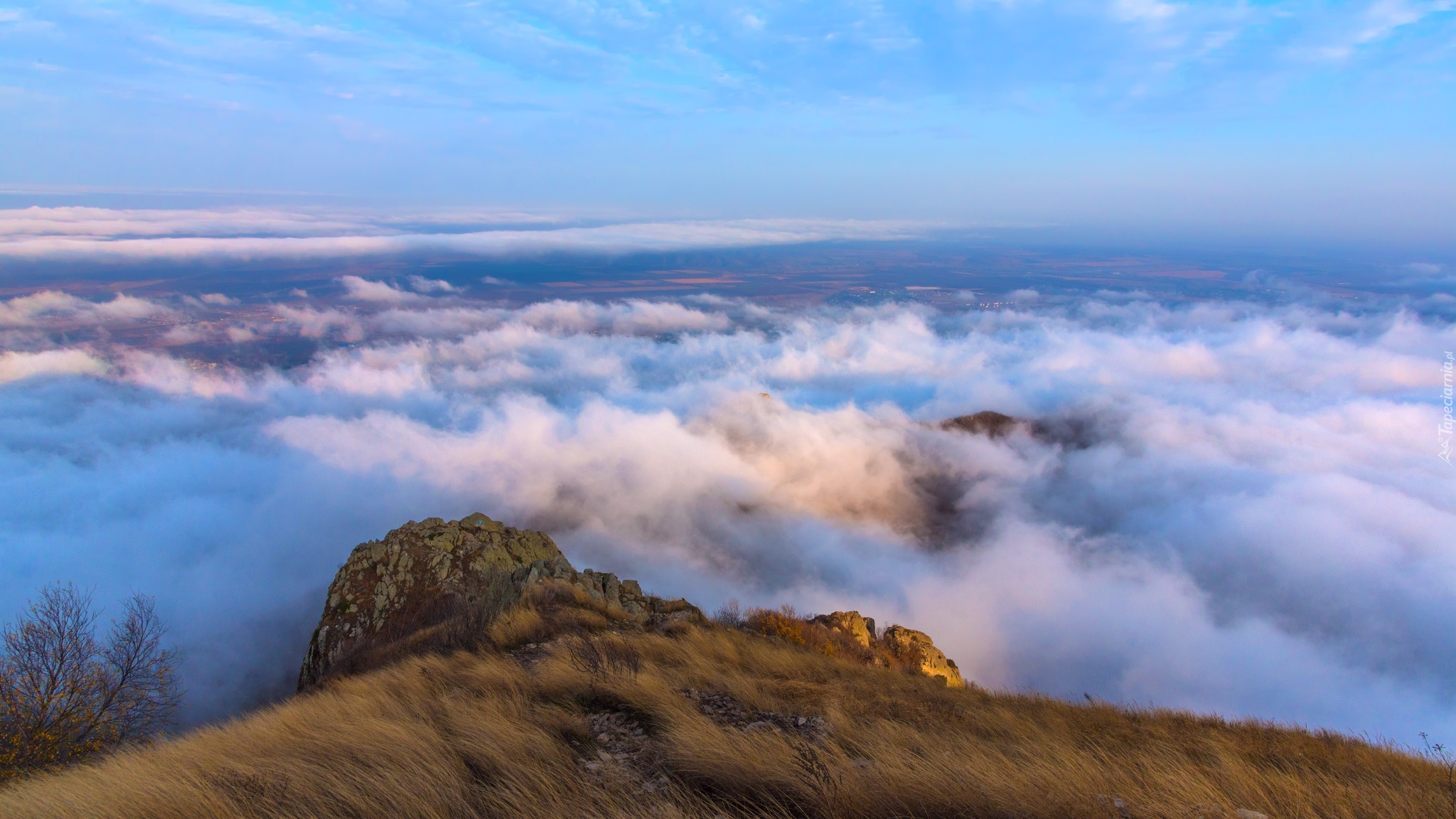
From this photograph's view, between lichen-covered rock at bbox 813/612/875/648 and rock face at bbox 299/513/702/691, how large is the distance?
5247 millimetres

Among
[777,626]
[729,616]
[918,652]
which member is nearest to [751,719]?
[777,626]

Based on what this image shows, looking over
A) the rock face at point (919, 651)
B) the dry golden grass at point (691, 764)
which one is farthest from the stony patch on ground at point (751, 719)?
the rock face at point (919, 651)

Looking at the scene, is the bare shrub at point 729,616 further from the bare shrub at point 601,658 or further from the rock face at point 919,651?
the bare shrub at point 601,658

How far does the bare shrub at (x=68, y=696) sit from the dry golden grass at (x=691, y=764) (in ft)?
24.1

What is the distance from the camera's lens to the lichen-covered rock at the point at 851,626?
53.0 ft

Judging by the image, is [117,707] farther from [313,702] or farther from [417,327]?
[417,327]

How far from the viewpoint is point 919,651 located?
55.7 ft

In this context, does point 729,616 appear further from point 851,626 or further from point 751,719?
point 751,719

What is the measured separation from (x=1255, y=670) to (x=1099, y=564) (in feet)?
65.5

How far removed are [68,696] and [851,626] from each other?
17130 mm

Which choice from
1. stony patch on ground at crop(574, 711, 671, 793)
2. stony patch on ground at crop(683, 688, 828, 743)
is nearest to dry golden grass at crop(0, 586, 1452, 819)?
stony patch on ground at crop(574, 711, 671, 793)

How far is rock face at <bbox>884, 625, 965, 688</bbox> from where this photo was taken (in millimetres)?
16391

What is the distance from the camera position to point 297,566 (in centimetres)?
8194

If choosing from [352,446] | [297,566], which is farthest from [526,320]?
[297,566]
